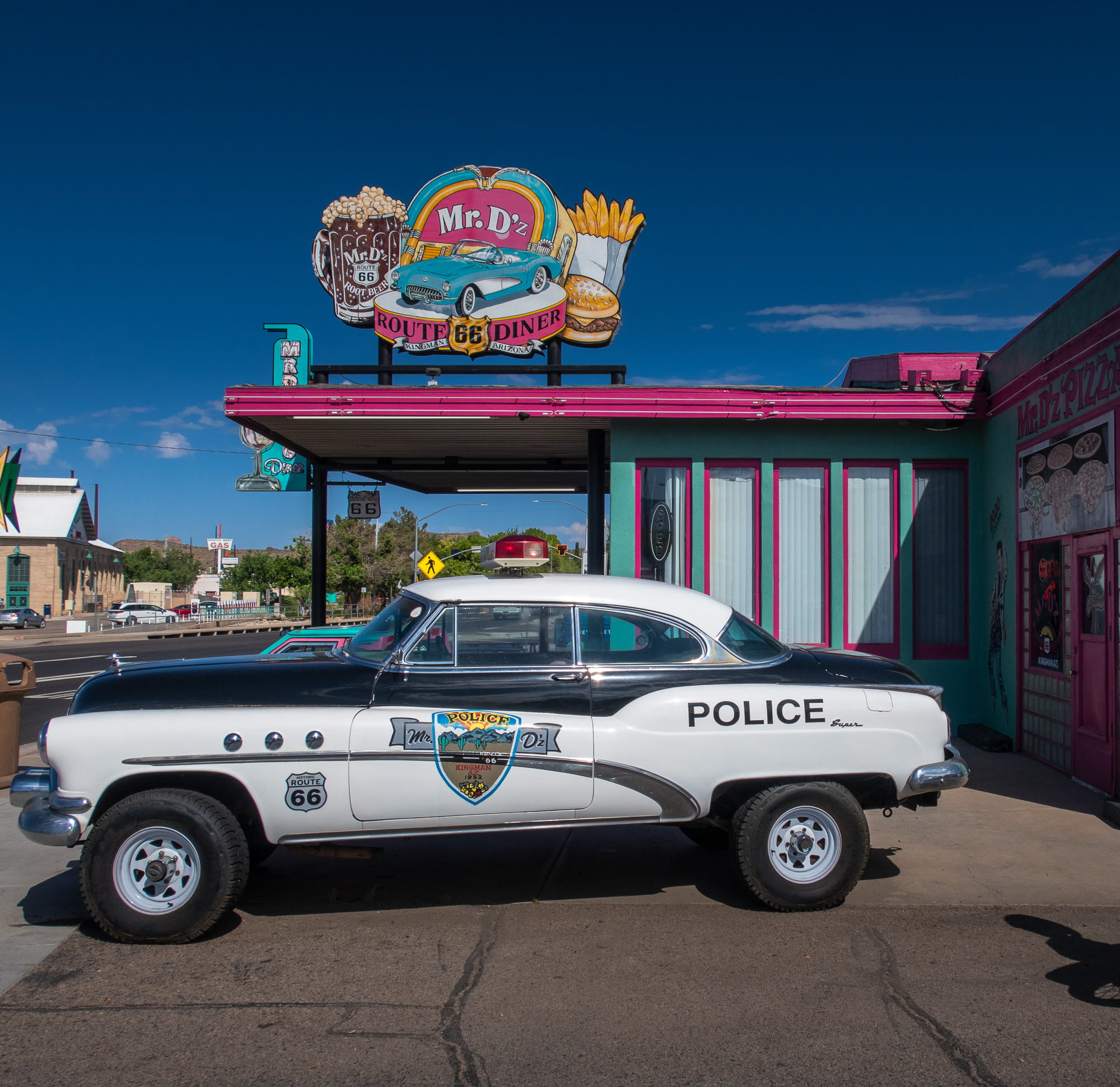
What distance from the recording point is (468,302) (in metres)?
12.1

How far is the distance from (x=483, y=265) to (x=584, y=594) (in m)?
8.23

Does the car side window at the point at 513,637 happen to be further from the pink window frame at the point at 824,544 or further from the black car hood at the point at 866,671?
the pink window frame at the point at 824,544

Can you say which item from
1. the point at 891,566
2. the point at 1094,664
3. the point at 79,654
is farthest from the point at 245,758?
the point at 79,654

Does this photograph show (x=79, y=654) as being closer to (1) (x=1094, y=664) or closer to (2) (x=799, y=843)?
(2) (x=799, y=843)

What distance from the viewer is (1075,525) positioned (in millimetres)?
7484

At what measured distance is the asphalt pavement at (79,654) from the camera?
13711 mm

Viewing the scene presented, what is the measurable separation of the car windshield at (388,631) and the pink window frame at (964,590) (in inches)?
266

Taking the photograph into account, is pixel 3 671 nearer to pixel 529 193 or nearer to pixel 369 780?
pixel 369 780

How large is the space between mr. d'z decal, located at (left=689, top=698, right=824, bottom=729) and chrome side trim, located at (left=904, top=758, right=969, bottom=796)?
2.05 ft

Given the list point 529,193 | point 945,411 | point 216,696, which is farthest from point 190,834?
point 529,193

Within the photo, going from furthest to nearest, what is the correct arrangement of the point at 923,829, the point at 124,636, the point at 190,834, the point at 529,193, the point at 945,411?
the point at 124,636 → the point at 529,193 → the point at 945,411 → the point at 923,829 → the point at 190,834

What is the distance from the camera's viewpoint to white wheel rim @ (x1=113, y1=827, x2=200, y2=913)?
4.33 metres

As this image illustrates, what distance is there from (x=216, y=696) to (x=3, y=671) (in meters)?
4.33

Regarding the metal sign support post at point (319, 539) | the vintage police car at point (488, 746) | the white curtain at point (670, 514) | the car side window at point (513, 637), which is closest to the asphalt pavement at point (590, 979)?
the vintage police car at point (488, 746)
